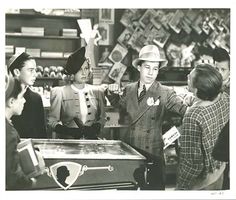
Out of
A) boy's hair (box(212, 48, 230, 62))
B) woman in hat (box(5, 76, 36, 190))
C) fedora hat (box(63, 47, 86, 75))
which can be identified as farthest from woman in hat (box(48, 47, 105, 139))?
boy's hair (box(212, 48, 230, 62))

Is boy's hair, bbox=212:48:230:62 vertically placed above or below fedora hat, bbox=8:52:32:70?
above

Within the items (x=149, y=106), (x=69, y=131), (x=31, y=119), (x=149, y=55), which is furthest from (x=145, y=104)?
(x=31, y=119)

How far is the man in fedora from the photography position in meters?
1.28

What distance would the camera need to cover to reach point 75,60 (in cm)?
127

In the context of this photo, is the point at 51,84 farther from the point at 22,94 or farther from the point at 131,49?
the point at 131,49

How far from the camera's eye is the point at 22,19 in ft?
4.12

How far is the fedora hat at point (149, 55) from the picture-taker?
1.28m

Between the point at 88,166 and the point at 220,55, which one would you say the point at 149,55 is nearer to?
the point at 220,55

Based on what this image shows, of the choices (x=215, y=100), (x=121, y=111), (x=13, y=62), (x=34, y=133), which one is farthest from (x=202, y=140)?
(x=13, y=62)

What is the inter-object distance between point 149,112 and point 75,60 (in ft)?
0.95

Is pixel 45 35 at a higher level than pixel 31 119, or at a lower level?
higher

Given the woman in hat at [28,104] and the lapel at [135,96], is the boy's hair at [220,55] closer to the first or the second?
the lapel at [135,96]

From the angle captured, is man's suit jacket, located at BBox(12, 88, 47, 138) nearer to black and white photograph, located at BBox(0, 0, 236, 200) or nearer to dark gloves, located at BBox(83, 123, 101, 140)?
black and white photograph, located at BBox(0, 0, 236, 200)

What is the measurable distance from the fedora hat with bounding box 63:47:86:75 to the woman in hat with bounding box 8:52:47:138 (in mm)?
105
